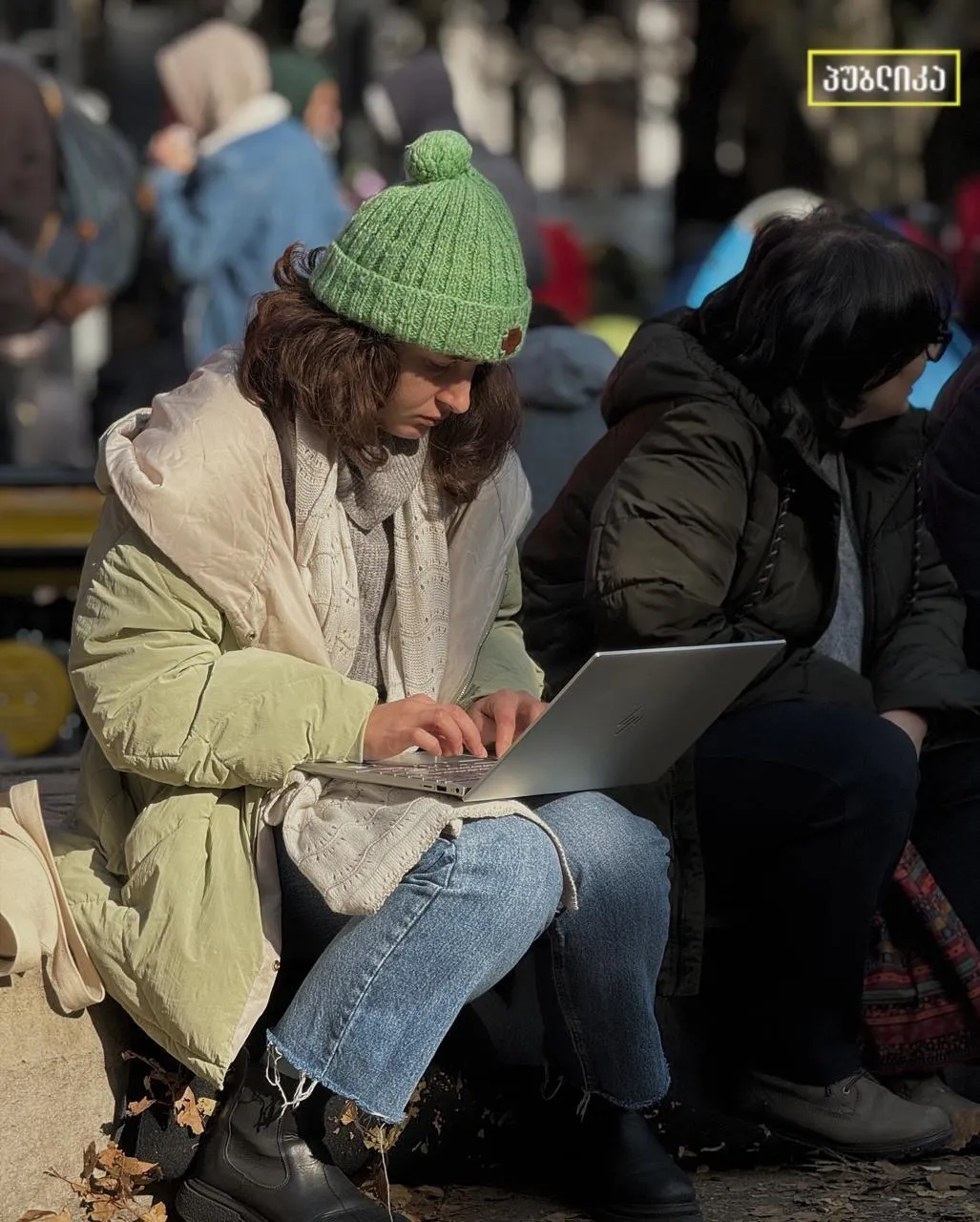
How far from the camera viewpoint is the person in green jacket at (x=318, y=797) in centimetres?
237

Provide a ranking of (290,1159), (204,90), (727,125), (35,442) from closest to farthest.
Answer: (290,1159) < (204,90) < (35,442) < (727,125)

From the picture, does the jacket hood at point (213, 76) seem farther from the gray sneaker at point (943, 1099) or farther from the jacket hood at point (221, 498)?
the gray sneaker at point (943, 1099)

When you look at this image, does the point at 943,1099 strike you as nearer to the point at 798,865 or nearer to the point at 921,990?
the point at 921,990

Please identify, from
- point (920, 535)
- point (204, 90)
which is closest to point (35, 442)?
point (204, 90)

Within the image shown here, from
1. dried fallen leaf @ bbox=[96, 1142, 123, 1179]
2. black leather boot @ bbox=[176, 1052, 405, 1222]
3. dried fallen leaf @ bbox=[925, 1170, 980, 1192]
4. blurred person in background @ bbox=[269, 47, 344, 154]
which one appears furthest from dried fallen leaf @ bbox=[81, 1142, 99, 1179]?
blurred person in background @ bbox=[269, 47, 344, 154]

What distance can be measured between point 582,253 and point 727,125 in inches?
31.7

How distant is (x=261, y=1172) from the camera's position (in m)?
2.49

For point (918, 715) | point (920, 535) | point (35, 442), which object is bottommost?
point (35, 442)

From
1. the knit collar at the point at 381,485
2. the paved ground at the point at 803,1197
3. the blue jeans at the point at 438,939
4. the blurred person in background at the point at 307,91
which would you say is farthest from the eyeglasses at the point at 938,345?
the blurred person in background at the point at 307,91

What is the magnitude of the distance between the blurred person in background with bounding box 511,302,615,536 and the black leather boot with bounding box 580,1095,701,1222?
1975 millimetres

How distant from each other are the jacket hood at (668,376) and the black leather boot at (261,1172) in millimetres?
1176

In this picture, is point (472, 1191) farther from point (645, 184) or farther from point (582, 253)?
point (645, 184)

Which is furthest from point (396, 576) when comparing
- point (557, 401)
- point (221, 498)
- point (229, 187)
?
point (229, 187)

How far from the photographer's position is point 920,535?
3262 mm
